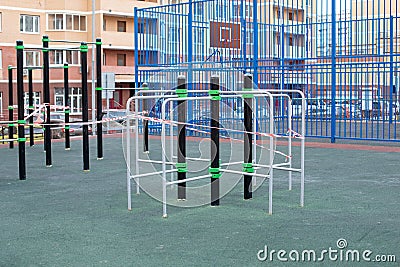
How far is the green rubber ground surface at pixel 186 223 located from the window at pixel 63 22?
41.8 metres

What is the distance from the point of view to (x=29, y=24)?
48.5m

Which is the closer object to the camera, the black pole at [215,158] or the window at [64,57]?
the black pole at [215,158]

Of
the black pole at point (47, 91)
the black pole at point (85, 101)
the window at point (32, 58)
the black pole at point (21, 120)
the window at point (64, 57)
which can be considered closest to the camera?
the black pole at point (21, 120)

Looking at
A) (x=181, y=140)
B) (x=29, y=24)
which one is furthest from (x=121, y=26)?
(x=181, y=140)

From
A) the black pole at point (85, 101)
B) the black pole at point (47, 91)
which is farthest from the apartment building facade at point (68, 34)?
the black pole at point (85, 101)

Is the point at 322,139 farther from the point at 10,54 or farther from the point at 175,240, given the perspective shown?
the point at 10,54

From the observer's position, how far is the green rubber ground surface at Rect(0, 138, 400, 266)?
206 inches

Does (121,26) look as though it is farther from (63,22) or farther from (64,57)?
(64,57)

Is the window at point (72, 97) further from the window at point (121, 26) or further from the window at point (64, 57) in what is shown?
the window at point (121, 26)

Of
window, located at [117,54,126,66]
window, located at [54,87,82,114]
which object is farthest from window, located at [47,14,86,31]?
window, located at [54,87,82,114]

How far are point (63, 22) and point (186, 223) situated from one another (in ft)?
150

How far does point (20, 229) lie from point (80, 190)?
237cm

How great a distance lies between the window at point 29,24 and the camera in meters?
47.8

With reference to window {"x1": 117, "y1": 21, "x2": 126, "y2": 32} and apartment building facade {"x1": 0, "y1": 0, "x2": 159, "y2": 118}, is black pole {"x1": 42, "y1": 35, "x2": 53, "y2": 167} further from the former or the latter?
window {"x1": 117, "y1": 21, "x2": 126, "y2": 32}
